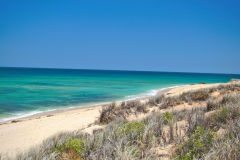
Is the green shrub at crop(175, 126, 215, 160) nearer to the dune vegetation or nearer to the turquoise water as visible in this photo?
the dune vegetation

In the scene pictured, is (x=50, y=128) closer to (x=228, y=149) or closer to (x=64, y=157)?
(x=64, y=157)

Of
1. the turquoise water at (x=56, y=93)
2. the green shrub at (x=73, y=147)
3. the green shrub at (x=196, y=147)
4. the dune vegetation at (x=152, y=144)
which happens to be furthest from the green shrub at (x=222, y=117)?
the turquoise water at (x=56, y=93)

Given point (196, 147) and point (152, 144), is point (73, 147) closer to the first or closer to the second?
point (152, 144)

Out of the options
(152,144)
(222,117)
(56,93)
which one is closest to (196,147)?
(152,144)

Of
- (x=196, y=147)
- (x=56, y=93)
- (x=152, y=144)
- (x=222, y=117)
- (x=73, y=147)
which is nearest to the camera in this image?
(x=196, y=147)

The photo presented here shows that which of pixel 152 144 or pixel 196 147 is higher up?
pixel 196 147

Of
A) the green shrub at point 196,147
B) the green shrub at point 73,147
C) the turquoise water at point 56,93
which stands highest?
the green shrub at point 196,147

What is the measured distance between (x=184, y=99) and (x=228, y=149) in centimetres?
760

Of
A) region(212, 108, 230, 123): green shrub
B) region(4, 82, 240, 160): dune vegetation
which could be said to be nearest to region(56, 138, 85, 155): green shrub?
region(4, 82, 240, 160): dune vegetation

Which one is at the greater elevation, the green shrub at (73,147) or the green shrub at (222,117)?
the green shrub at (222,117)

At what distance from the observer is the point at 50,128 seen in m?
7.62

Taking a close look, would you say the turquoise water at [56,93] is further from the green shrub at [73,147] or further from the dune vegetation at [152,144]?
the dune vegetation at [152,144]

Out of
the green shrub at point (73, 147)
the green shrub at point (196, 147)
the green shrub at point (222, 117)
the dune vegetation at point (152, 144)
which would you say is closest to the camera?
the dune vegetation at point (152, 144)

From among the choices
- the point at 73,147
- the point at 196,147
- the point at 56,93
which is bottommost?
the point at 56,93
